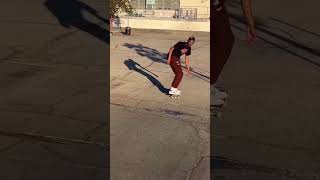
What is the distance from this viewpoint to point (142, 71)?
1472 cm

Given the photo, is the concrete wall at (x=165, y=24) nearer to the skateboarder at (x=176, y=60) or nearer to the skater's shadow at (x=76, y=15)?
the skater's shadow at (x=76, y=15)

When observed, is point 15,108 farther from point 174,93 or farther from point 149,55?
point 149,55

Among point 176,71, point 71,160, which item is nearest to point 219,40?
point 176,71

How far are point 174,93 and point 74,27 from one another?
41.2 ft

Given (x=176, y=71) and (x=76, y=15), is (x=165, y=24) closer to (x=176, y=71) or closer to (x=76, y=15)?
(x=76, y=15)

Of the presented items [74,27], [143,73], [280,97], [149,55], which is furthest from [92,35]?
[280,97]

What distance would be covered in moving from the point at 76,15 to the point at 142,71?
43.0ft

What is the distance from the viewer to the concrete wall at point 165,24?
25.5 meters

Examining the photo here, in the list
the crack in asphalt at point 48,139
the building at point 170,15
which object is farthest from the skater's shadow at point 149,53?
the crack in asphalt at point 48,139

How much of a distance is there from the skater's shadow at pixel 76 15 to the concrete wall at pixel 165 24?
1.70 meters

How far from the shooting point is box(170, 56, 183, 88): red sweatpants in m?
12.0

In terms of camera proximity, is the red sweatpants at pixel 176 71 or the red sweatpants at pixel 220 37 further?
the red sweatpants at pixel 176 71

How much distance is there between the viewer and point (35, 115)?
10.3 metres

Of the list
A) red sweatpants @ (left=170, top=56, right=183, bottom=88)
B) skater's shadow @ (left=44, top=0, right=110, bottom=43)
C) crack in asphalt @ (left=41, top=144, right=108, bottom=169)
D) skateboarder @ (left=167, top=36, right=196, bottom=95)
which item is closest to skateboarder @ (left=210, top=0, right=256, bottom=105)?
skateboarder @ (left=167, top=36, right=196, bottom=95)
